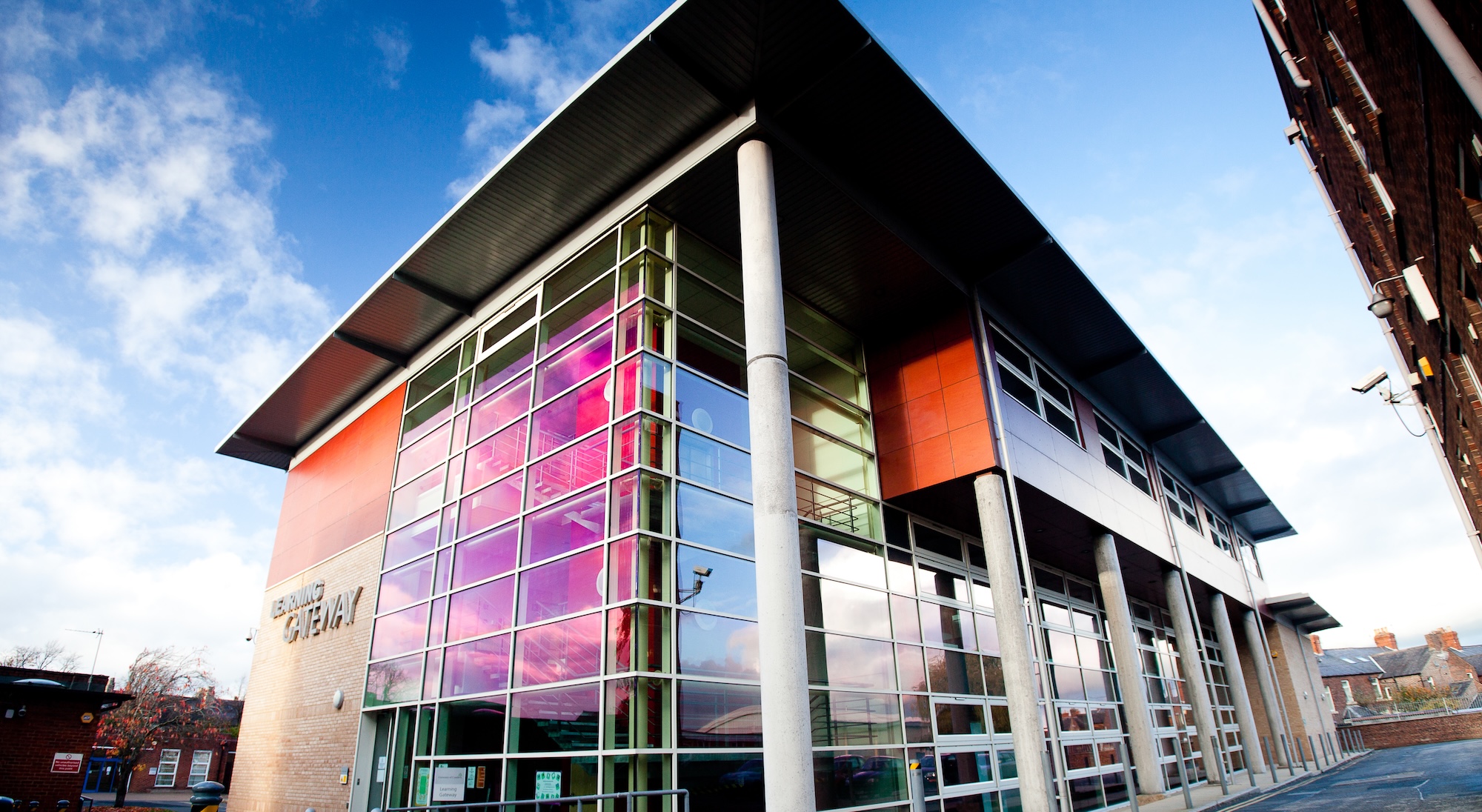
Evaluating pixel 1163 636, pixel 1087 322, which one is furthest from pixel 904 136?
pixel 1163 636

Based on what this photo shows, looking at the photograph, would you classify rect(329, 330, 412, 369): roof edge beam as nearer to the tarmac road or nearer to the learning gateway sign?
the learning gateway sign

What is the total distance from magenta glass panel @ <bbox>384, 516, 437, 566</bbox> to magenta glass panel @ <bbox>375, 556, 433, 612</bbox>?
0.75 feet

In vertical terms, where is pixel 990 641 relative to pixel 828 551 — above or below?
below

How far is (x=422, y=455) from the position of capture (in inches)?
613

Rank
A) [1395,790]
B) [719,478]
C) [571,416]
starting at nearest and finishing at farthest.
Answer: [719,478] → [571,416] → [1395,790]

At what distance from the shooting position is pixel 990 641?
15289 millimetres

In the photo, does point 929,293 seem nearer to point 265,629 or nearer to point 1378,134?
point 1378,134

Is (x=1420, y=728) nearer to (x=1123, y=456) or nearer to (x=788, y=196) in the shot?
(x=1123, y=456)

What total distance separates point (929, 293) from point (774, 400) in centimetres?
656

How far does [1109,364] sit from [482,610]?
50.9 feet

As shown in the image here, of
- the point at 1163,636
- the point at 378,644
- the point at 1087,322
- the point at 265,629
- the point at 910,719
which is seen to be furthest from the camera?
the point at 1163,636

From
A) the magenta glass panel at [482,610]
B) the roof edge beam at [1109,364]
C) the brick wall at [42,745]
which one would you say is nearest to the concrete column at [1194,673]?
the roof edge beam at [1109,364]

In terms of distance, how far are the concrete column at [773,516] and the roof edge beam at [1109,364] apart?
1185 cm

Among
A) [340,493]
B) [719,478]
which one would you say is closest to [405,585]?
[340,493]
